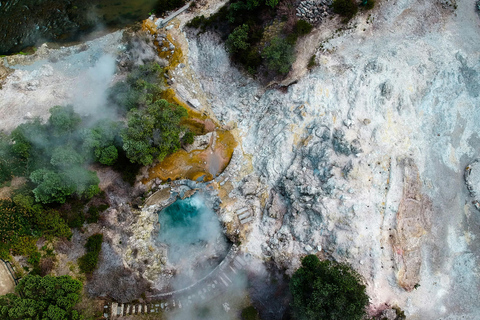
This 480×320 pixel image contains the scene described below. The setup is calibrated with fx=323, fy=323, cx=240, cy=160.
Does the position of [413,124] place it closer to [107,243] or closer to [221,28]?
[221,28]

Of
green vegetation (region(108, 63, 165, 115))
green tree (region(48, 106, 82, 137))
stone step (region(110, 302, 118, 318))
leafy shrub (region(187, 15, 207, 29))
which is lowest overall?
stone step (region(110, 302, 118, 318))

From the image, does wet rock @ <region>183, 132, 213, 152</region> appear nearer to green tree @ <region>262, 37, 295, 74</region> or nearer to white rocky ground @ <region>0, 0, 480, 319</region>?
white rocky ground @ <region>0, 0, 480, 319</region>

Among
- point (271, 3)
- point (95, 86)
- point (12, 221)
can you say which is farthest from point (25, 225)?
point (271, 3)

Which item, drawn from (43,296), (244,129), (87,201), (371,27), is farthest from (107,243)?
(371,27)

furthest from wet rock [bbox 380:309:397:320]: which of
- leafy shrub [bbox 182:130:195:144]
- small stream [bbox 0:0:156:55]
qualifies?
small stream [bbox 0:0:156:55]

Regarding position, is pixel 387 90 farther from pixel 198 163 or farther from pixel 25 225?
pixel 25 225

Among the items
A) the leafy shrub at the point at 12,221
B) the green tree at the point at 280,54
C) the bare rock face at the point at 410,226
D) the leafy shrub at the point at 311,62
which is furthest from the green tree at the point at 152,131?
the bare rock face at the point at 410,226
